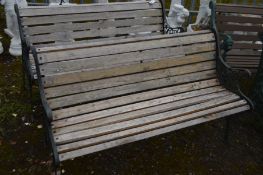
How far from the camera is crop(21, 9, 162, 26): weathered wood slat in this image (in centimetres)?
384

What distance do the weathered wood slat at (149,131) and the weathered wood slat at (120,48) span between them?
2.46ft

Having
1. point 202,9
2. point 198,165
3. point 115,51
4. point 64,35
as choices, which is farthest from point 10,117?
→ point 202,9

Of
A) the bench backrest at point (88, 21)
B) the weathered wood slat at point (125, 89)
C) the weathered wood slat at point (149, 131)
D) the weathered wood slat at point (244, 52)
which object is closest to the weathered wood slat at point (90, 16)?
the bench backrest at point (88, 21)

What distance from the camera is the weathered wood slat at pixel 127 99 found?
3164 mm

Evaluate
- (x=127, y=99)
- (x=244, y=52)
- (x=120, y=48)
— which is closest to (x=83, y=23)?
(x=120, y=48)

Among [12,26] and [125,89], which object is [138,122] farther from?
[12,26]

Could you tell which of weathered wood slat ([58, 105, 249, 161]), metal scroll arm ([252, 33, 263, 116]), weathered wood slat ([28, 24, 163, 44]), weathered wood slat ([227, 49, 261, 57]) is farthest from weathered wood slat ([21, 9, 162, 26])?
weathered wood slat ([58, 105, 249, 161])

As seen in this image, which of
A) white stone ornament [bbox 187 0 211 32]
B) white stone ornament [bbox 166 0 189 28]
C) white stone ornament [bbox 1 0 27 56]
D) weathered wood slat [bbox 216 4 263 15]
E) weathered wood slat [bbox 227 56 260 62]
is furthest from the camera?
white stone ornament [bbox 187 0 211 32]

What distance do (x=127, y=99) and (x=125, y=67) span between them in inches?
11.9

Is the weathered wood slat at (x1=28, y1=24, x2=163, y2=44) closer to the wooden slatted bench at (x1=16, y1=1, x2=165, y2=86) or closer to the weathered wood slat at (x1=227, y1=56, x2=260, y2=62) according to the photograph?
the wooden slatted bench at (x1=16, y1=1, x2=165, y2=86)

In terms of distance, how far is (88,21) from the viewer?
4.13 metres

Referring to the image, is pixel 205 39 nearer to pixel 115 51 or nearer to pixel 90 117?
pixel 115 51

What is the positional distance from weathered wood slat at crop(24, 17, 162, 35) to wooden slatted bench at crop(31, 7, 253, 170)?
819 millimetres

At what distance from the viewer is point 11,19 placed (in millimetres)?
5062
